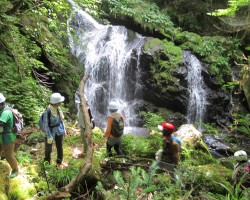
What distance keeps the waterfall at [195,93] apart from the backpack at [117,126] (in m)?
8.97

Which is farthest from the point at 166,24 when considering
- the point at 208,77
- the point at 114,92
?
the point at 114,92

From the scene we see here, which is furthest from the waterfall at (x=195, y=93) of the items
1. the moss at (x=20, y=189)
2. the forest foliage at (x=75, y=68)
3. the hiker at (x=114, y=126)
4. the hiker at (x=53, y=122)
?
the moss at (x=20, y=189)

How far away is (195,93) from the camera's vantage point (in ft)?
46.4

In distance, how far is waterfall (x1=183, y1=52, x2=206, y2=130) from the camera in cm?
1404

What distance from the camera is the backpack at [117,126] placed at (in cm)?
555

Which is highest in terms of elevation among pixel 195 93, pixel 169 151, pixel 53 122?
pixel 53 122

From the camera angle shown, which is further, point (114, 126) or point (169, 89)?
point (169, 89)

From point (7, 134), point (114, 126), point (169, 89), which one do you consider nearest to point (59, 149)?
point (114, 126)

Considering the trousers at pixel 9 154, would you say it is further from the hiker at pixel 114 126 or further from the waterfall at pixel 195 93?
the waterfall at pixel 195 93

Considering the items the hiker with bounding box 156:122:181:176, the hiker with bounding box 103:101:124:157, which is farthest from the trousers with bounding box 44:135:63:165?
the hiker with bounding box 156:122:181:176

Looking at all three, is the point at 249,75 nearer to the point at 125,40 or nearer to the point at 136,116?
the point at 136,116

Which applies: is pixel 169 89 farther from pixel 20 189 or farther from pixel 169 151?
pixel 20 189

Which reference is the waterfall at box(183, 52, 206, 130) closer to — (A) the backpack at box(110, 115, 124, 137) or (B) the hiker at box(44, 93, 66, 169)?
(A) the backpack at box(110, 115, 124, 137)

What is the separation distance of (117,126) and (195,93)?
31.0 ft
